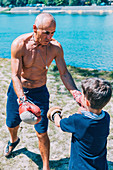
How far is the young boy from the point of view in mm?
1807

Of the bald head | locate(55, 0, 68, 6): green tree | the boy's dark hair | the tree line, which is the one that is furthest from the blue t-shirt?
A: locate(55, 0, 68, 6): green tree

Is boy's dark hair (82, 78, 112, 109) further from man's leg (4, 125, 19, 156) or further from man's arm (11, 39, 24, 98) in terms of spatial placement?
man's leg (4, 125, 19, 156)

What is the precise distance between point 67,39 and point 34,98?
634 inches

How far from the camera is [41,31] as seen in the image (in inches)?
101

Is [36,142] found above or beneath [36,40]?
beneath

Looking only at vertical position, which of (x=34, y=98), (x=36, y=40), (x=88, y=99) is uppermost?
(x=36, y=40)

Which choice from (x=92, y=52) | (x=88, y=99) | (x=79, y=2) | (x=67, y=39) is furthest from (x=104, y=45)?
(x=79, y=2)

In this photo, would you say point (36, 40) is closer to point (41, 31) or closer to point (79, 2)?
point (41, 31)

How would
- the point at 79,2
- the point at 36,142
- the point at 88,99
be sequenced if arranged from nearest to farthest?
the point at 88,99 < the point at 36,142 < the point at 79,2

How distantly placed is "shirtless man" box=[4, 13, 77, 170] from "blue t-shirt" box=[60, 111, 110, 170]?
873mm

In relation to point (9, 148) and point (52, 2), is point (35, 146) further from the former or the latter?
point (52, 2)

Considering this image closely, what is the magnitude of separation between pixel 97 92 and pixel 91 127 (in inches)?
12.0

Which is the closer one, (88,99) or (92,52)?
(88,99)

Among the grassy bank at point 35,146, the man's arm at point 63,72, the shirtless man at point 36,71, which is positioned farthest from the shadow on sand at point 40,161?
the man's arm at point 63,72
